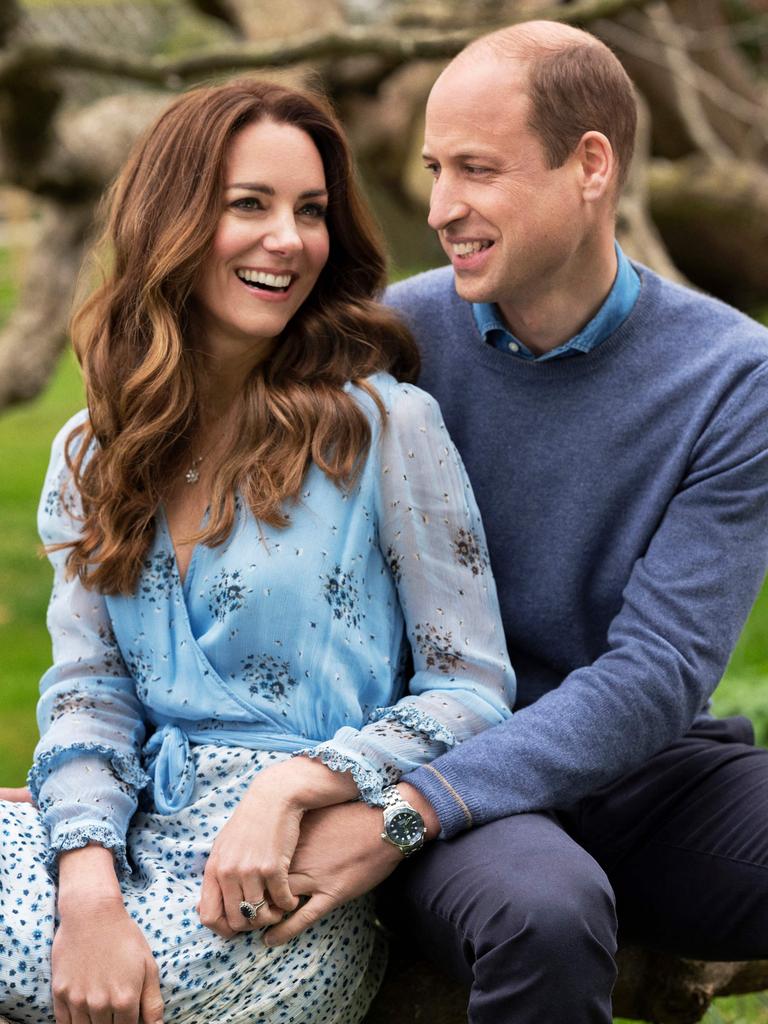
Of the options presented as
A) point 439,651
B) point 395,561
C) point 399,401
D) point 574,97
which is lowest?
point 439,651

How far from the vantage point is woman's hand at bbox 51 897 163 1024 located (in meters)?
2.00

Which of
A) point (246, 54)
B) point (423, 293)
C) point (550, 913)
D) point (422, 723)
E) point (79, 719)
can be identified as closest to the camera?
point (550, 913)

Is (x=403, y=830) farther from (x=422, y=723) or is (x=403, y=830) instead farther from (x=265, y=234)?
(x=265, y=234)

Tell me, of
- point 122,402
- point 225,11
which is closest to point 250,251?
point 122,402

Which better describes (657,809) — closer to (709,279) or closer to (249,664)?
(249,664)

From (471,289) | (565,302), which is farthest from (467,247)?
(565,302)

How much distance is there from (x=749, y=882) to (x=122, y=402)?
4.10 feet

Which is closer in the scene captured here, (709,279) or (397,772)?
(397,772)

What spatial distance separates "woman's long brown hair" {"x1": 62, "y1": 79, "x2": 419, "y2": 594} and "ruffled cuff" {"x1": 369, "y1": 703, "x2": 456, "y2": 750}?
348 millimetres

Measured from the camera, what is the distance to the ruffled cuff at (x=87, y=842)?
2131mm

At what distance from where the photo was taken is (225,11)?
554 cm

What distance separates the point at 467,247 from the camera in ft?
8.05

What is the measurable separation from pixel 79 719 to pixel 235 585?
33cm

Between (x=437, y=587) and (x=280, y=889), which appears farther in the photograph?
(x=437, y=587)
